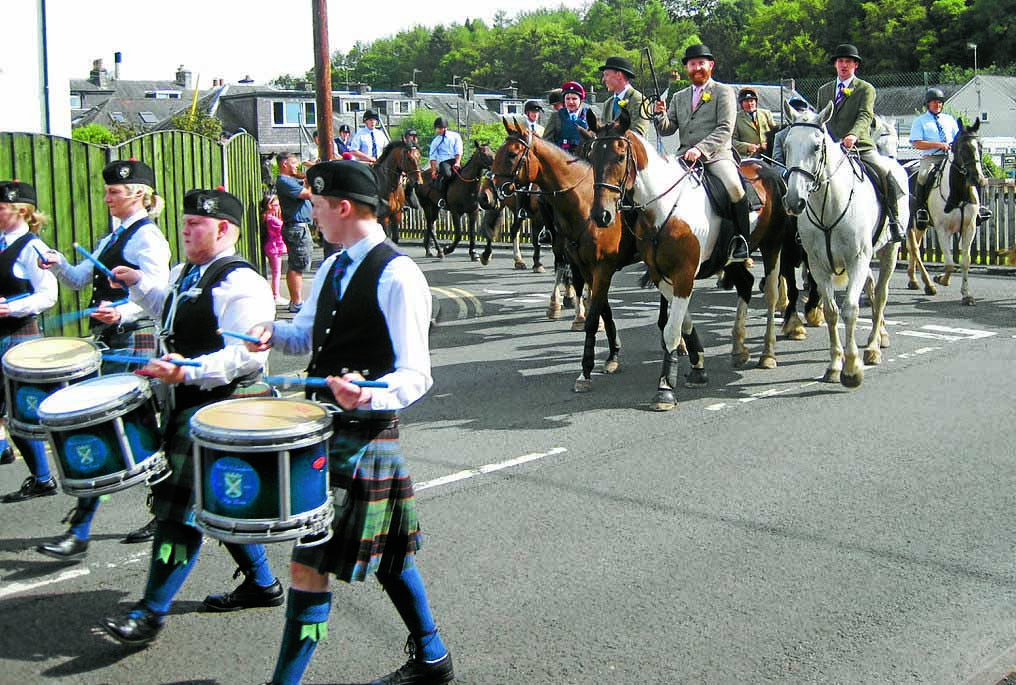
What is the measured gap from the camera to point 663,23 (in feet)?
478

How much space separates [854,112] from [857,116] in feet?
0.30

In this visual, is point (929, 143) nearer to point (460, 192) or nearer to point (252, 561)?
point (460, 192)

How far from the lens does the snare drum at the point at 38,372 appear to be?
5.86m

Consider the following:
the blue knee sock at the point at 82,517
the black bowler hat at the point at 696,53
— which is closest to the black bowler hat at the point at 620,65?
the black bowler hat at the point at 696,53

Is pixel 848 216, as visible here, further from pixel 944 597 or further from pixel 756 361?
pixel 944 597

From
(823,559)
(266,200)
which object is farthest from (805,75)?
(823,559)

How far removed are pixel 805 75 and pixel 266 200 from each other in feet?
338

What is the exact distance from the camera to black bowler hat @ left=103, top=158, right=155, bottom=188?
6.26 meters

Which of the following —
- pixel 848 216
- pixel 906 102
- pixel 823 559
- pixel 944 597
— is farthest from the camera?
pixel 906 102

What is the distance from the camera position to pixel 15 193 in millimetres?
7305

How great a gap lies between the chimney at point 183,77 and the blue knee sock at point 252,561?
12505cm

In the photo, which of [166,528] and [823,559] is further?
[823,559]

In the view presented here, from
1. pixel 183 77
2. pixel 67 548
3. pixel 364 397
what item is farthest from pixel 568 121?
pixel 183 77

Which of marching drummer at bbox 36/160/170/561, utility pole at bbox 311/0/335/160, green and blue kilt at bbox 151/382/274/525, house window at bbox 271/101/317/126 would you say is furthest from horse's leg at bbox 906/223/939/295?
house window at bbox 271/101/317/126
